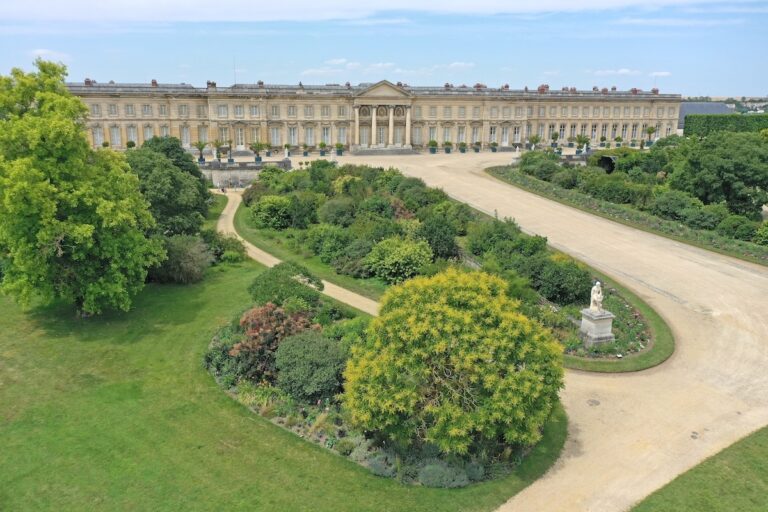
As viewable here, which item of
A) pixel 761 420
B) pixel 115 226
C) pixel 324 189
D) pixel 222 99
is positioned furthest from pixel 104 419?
pixel 222 99

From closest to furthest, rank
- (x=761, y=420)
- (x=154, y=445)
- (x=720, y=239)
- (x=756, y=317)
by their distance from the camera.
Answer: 1. (x=154, y=445)
2. (x=761, y=420)
3. (x=756, y=317)
4. (x=720, y=239)

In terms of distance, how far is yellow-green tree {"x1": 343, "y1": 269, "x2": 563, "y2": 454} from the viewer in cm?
1387

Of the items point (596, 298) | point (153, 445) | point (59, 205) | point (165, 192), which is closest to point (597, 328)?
point (596, 298)

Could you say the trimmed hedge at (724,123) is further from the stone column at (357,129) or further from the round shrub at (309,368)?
the round shrub at (309,368)

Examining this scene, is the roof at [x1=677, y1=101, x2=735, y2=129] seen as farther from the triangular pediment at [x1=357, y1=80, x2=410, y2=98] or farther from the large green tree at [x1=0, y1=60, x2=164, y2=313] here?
the large green tree at [x1=0, y1=60, x2=164, y2=313]

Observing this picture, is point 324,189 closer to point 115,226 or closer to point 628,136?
point 115,226

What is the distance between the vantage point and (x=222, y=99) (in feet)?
232

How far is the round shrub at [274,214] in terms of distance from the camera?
1606 inches

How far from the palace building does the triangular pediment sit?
0.12m

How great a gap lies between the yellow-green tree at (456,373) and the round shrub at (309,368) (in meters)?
2.88

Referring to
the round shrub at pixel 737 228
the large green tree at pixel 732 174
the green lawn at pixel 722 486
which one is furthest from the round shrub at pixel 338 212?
the green lawn at pixel 722 486

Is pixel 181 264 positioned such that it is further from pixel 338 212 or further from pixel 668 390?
pixel 668 390

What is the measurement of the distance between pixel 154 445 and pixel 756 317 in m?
22.6

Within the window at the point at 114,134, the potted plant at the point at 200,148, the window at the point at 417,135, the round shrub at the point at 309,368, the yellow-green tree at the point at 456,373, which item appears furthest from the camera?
the window at the point at 417,135
